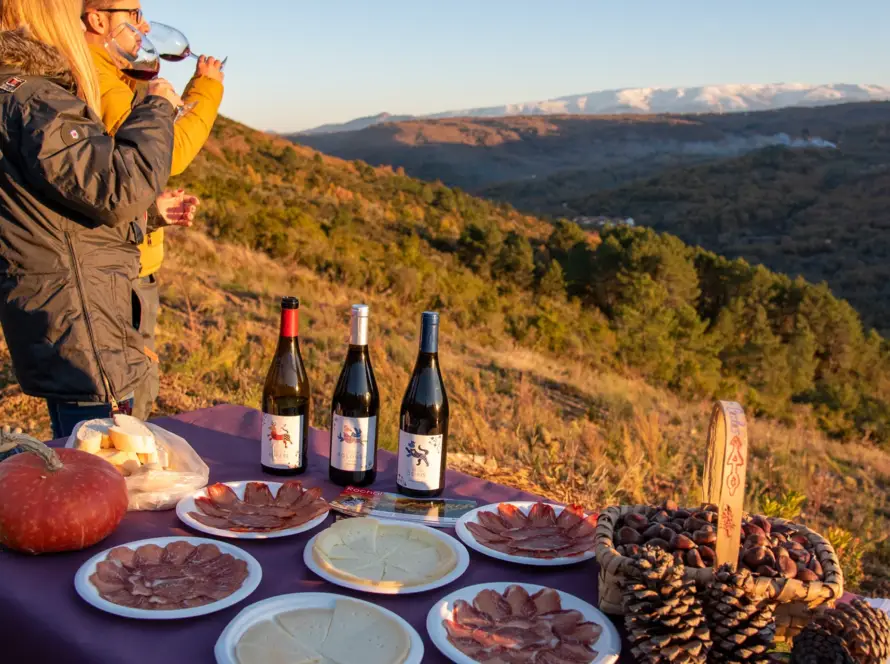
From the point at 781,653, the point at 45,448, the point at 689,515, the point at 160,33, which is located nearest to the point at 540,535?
the point at 689,515

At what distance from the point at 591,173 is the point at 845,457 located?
84874 mm

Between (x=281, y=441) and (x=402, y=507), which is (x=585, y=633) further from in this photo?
(x=281, y=441)

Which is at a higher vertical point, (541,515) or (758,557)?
(758,557)

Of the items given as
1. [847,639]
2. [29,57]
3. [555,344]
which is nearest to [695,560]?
[847,639]

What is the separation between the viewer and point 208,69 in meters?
2.66

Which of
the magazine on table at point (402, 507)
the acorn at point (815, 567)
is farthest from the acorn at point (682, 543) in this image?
the magazine on table at point (402, 507)

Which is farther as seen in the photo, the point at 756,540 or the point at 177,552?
the point at 177,552

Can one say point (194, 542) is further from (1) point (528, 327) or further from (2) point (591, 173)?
(2) point (591, 173)

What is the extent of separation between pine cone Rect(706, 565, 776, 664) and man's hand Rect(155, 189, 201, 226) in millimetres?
2119

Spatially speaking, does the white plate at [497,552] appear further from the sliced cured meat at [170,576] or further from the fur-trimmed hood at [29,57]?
the fur-trimmed hood at [29,57]

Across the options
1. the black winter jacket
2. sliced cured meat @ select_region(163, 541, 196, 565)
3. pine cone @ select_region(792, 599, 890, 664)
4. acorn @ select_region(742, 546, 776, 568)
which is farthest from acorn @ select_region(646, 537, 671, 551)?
the black winter jacket

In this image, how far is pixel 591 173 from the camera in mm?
90812

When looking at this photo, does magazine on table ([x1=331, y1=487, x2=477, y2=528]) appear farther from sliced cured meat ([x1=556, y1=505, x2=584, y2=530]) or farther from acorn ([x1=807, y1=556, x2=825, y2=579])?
acorn ([x1=807, y1=556, x2=825, y2=579])

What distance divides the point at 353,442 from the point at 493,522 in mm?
442
